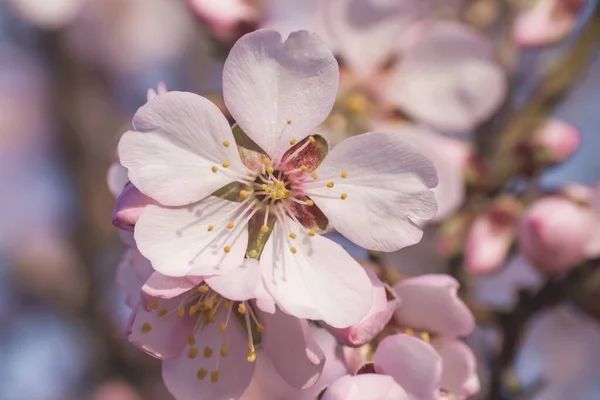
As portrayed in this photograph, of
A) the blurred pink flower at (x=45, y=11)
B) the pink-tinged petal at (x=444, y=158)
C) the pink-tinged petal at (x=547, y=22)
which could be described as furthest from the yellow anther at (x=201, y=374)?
the blurred pink flower at (x=45, y=11)

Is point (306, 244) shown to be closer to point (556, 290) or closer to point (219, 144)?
point (219, 144)

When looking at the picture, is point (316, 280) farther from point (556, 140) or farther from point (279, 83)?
point (556, 140)

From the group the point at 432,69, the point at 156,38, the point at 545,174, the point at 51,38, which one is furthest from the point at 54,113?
the point at 545,174

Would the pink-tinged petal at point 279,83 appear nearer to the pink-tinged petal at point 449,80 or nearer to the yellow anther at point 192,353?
the yellow anther at point 192,353

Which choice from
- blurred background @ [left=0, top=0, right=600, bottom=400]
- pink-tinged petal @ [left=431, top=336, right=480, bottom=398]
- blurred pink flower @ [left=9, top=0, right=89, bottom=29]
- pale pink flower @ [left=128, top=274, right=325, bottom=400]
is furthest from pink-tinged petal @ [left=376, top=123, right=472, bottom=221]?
blurred pink flower @ [left=9, top=0, right=89, bottom=29]

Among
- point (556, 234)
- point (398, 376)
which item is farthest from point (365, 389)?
point (556, 234)
